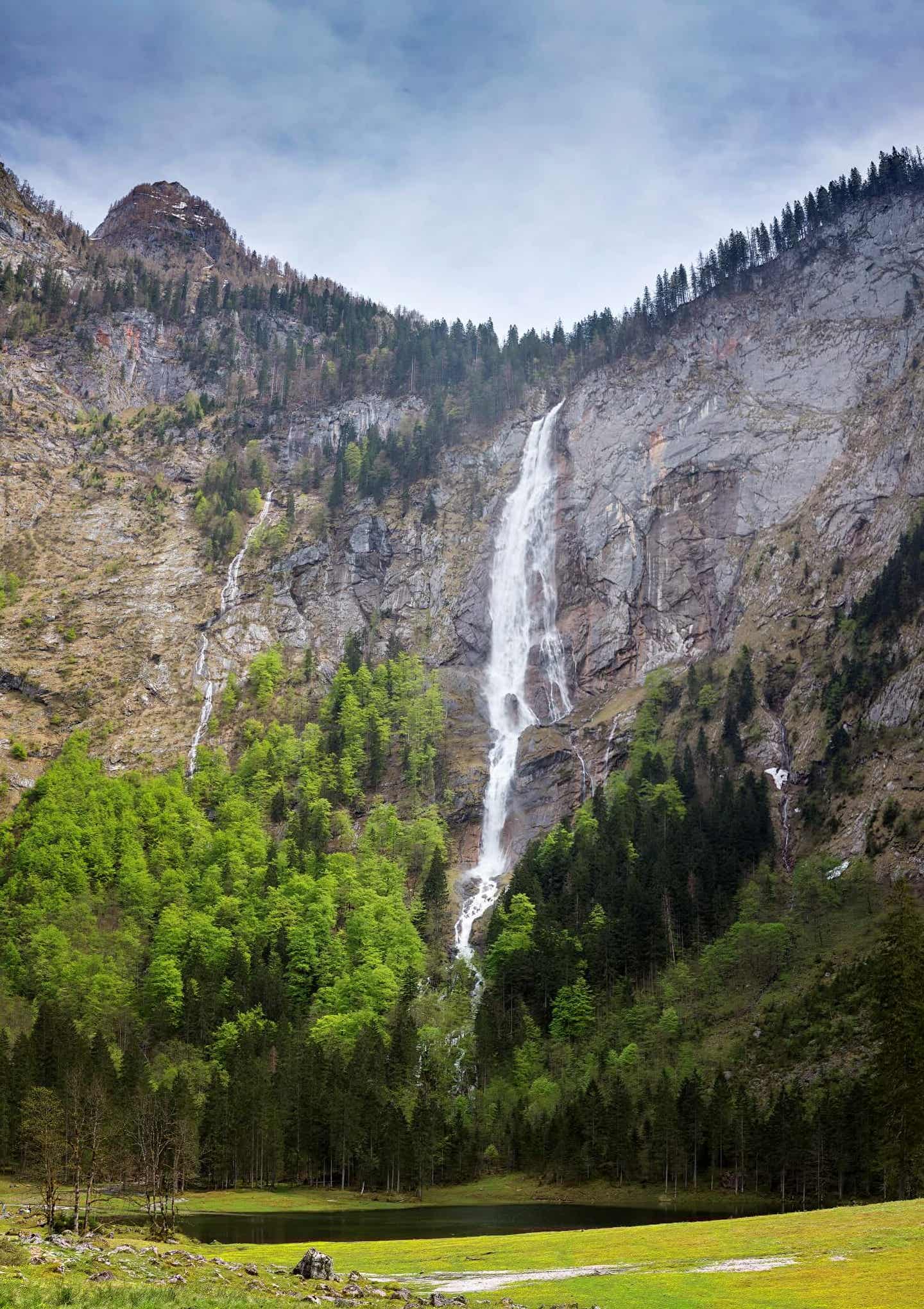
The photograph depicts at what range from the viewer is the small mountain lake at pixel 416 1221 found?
56.8 metres

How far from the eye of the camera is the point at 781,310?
7707 inches

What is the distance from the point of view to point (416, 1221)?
66.2 meters

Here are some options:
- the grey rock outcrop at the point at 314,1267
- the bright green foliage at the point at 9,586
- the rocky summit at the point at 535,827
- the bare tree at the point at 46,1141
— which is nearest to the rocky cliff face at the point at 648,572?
the rocky summit at the point at 535,827

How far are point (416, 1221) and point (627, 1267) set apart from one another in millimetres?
35897

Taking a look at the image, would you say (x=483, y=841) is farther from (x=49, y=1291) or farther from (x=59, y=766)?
(x=49, y=1291)

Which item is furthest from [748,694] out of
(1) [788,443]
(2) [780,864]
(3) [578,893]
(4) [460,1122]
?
(4) [460,1122]

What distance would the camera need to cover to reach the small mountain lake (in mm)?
56750

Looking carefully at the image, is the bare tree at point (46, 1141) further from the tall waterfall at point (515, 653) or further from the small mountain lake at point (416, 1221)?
the tall waterfall at point (515, 653)

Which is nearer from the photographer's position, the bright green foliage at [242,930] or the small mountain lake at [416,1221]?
the small mountain lake at [416,1221]

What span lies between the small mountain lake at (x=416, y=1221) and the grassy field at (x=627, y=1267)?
10.3 m

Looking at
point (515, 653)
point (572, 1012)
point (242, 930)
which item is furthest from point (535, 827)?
point (242, 930)

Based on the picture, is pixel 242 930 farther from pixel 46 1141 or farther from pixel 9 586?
pixel 9 586

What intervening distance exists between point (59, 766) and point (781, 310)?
493ft

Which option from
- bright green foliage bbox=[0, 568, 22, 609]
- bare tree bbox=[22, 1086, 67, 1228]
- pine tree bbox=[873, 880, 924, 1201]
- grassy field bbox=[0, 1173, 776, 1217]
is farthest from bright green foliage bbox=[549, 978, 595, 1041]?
bright green foliage bbox=[0, 568, 22, 609]
